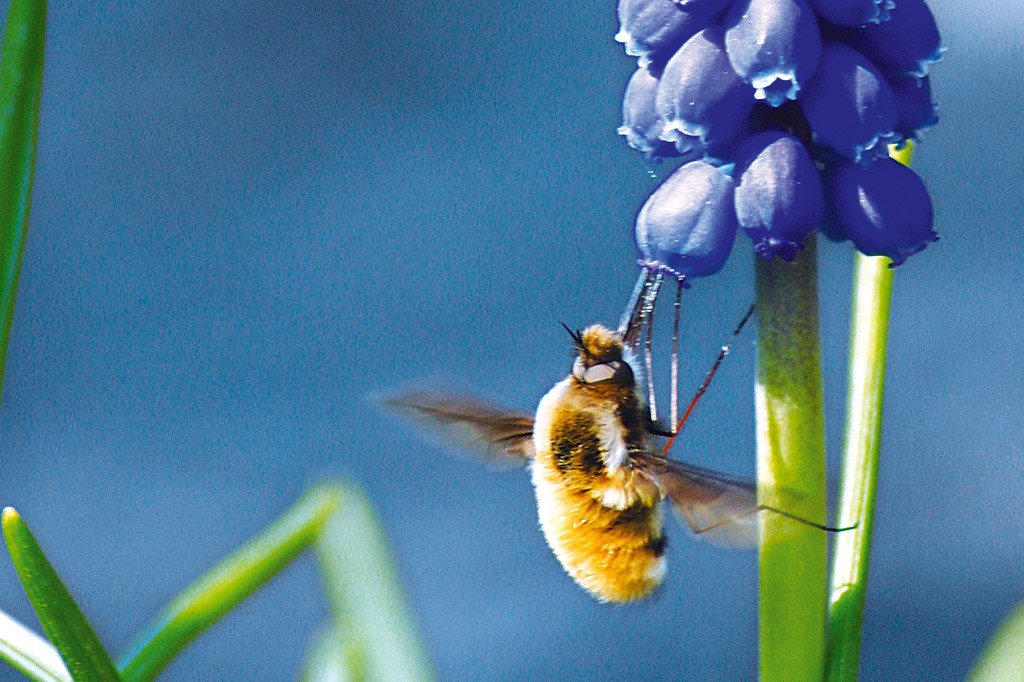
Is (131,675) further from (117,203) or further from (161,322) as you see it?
(117,203)

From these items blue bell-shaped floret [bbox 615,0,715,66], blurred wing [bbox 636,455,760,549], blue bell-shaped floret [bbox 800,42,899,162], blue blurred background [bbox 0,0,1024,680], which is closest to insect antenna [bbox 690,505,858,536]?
blurred wing [bbox 636,455,760,549]

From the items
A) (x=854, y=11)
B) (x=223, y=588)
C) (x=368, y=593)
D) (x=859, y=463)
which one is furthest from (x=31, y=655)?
(x=854, y=11)

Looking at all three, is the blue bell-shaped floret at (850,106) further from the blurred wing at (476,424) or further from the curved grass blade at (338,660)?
the curved grass blade at (338,660)

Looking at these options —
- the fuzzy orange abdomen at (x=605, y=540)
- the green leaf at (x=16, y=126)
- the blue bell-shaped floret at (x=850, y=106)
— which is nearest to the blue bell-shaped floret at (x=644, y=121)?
the blue bell-shaped floret at (x=850, y=106)

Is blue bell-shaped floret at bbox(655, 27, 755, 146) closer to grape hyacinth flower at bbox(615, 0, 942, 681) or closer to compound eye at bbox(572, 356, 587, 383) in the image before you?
grape hyacinth flower at bbox(615, 0, 942, 681)

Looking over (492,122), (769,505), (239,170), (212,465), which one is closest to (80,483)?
(212,465)

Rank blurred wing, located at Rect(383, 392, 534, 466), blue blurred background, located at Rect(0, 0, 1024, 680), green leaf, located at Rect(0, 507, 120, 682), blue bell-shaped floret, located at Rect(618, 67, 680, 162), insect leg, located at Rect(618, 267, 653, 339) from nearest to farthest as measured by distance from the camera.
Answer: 1. green leaf, located at Rect(0, 507, 120, 682)
2. blue bell-shaped floret, located at Rect(618, 67, 680, 162)
3. insect leg, located at Rect(618, 267, 653, 339)
4. blurred wing, located at Rect(383, 392, 534, 466)
5. blue blurred background, located at Rect(0, 0, 1024, 680)

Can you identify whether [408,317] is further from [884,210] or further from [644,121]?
[884,210]
